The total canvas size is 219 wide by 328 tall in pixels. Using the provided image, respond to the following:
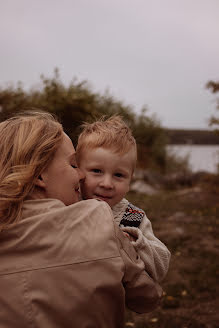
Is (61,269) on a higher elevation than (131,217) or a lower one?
higher

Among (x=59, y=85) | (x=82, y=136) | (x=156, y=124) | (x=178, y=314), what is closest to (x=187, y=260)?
(x=178, y=314)

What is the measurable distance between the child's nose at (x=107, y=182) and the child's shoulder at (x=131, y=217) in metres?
0.20

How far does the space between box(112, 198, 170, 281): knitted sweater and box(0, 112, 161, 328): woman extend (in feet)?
0.77

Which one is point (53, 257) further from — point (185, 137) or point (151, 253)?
point (185, 137)

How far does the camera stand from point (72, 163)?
1.87 meters

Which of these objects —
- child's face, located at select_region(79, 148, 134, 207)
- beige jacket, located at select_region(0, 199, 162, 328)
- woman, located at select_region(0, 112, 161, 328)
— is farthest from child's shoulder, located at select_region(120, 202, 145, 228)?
beige jacket, located at select_region(0, 199, 162, 328)

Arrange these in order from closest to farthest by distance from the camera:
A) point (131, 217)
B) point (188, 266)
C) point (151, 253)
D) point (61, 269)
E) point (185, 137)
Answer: point (61, 269) → point (151, 253) → point (131, 217) → point (188, 266) → point (185, 137)

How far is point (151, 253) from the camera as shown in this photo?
1.95 meters

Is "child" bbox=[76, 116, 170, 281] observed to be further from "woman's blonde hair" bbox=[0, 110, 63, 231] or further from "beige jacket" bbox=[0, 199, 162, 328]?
"beige jacket" bbox=[0, 199, 162, 328]

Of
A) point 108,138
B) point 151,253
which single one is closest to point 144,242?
point 151,253

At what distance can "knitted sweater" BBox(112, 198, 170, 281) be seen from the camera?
6.25 feet

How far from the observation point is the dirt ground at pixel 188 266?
4.24m

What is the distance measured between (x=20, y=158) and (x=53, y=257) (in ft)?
1.61

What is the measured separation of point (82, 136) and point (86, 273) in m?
1.25
